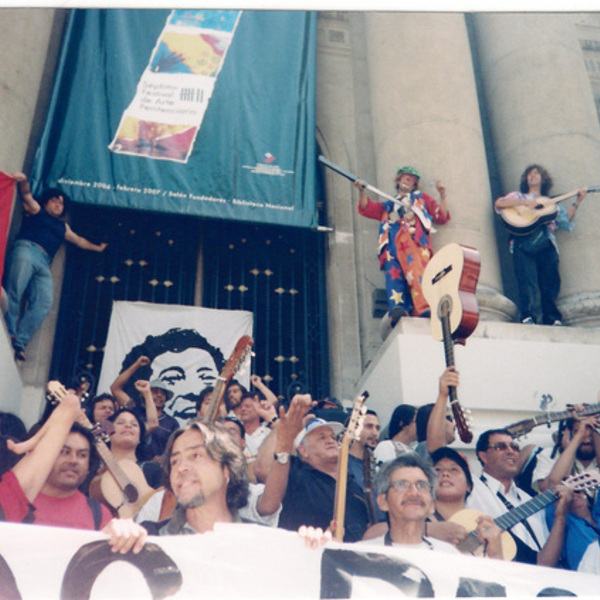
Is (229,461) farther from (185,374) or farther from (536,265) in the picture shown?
(536,265)

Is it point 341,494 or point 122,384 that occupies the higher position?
point 122,384

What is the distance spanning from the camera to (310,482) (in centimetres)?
539

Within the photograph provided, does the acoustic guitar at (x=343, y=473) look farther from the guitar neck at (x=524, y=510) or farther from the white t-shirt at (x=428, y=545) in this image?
the guitar neck at (x=524, y=510)

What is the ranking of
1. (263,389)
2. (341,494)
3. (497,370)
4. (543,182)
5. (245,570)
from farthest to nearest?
(543,182), (497,370), (263,389), (341,494), (245,570)

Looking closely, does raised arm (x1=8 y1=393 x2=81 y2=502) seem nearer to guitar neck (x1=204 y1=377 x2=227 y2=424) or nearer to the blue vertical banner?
guitar neck (x1=204 y1=377 x2=227 y2=424)

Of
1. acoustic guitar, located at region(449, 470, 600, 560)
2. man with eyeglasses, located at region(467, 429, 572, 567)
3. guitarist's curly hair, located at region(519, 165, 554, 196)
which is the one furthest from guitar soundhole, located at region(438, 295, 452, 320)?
guitarist's curly hair, located at region(519, 165, 554, 196)

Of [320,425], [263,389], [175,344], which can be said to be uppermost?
[175,344]

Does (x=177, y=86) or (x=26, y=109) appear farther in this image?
(x=177, y=86)

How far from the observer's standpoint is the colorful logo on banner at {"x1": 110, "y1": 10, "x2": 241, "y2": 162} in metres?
10.4

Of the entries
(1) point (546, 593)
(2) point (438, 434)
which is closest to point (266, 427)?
(2) point (438, 434)

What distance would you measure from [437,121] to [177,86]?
3115 millimetres

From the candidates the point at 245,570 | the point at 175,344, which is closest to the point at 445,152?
the point at 175,344

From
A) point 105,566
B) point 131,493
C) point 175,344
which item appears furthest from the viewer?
point 175,344

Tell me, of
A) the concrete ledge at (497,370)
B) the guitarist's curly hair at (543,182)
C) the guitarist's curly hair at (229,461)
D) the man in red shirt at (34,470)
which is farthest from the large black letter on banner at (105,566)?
the guitarist's curly hair at (543,182)
